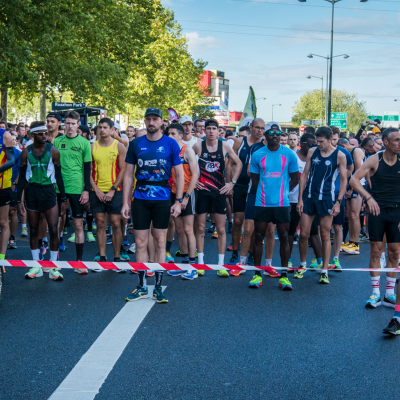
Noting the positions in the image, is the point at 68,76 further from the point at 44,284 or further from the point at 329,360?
the point at 329,360

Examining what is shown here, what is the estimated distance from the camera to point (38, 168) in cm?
731

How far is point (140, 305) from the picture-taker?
622cm

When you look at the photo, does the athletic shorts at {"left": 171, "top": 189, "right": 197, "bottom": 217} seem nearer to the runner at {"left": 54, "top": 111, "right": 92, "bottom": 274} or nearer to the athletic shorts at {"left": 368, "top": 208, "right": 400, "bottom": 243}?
the runner at {"left": 54, "top": 111, "right": 92, "bottom": 274}

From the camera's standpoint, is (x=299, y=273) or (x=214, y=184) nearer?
(x=299, y=273)

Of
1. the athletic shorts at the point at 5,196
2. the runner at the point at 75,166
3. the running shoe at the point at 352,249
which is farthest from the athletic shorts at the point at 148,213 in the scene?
the running shoe at the point at 352,249

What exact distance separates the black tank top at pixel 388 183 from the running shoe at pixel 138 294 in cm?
278

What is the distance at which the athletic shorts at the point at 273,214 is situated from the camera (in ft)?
23.5

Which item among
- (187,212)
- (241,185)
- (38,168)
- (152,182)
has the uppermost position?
(38,168)

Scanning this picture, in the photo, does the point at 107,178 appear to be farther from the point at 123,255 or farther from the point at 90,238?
the point at 90,238

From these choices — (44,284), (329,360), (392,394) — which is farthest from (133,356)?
(44,284)

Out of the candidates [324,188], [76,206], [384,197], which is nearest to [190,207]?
[76,206]

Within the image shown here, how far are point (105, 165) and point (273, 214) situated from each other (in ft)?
8.09

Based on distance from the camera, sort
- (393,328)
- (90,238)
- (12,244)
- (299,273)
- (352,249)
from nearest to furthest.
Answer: (393,328) < (299,273) < (12,244) < (352,249) < (90,238)

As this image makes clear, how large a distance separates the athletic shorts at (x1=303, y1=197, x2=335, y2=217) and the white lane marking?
265 centimetres
